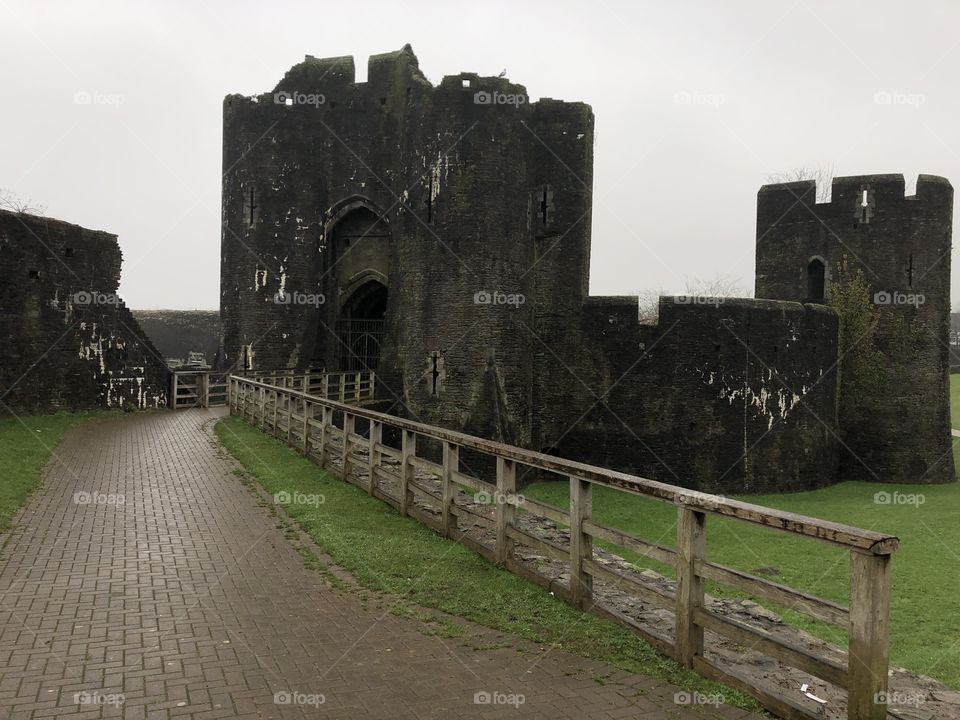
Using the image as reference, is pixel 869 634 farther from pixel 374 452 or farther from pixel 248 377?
pixel 248 377

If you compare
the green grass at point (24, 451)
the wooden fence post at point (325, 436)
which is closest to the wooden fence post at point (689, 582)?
the green grass at point (24, 451)

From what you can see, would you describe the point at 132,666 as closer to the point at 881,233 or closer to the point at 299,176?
the point at 299,176

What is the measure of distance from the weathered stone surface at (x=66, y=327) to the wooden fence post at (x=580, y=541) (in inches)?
642

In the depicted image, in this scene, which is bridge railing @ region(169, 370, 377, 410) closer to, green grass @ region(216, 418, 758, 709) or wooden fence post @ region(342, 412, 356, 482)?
wooden fence post @ region(342, 412, 356, 482)

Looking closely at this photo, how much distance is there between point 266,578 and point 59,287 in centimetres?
1597

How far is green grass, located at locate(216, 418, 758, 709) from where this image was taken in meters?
4.96

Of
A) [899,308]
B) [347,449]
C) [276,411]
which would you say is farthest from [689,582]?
[899,308]

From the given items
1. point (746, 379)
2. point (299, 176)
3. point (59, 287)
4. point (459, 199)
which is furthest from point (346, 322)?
point (746, 379)

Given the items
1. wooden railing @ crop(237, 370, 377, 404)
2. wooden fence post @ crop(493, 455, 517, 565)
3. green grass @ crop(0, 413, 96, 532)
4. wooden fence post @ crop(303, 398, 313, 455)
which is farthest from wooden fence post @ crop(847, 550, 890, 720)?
wooden railing @ crop(237, 370, 377, 404)

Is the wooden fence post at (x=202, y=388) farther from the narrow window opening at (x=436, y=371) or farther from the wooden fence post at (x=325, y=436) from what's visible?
the wooden fence post at (x=325, y=436)

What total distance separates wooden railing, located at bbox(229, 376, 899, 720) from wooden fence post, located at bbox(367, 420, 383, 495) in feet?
2.55

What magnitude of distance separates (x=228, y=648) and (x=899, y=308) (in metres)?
24.1

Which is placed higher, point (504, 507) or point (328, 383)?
point (328, 383)

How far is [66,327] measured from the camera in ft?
63.8
